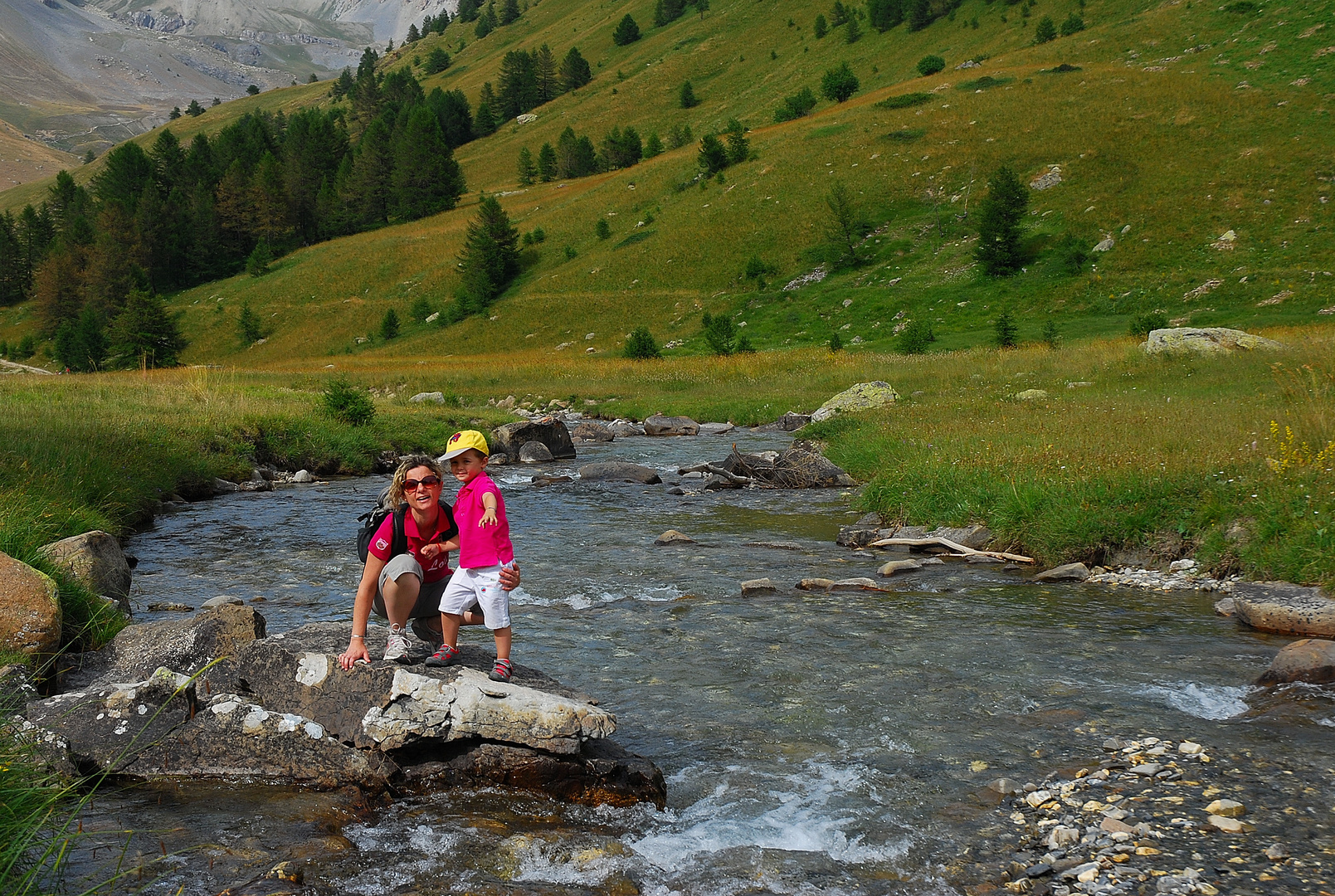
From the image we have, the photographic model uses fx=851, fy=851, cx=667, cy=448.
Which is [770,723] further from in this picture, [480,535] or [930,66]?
[930,66]

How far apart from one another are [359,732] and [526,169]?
12185cm

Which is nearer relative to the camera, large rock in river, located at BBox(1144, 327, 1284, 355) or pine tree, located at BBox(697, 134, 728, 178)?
large rock in river, located at BBox(1144, 327, 1284, 355)

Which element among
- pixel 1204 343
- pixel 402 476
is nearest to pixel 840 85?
pixel 1204 343

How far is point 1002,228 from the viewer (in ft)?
184

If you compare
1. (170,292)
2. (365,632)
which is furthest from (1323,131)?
(170,292)

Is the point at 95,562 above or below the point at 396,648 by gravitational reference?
above

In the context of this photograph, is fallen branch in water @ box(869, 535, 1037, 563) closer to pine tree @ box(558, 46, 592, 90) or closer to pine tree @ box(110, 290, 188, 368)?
pine tree @ box(110, 290, 188, 368)

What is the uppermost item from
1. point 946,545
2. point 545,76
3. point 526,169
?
point 545,76

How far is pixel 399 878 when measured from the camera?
5098mm

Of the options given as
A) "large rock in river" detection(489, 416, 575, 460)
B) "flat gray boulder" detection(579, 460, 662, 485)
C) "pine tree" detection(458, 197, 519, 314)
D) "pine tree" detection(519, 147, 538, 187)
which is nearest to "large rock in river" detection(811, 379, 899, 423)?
"flat gray boulder" detection(579, 460, 662, 485)

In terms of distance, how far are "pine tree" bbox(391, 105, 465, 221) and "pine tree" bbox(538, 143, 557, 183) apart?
42.9 feet

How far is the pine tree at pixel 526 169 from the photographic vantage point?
119 metres

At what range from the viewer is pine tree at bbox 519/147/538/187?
119m

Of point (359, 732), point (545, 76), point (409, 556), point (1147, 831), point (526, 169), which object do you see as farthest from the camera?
point (545, 76)
